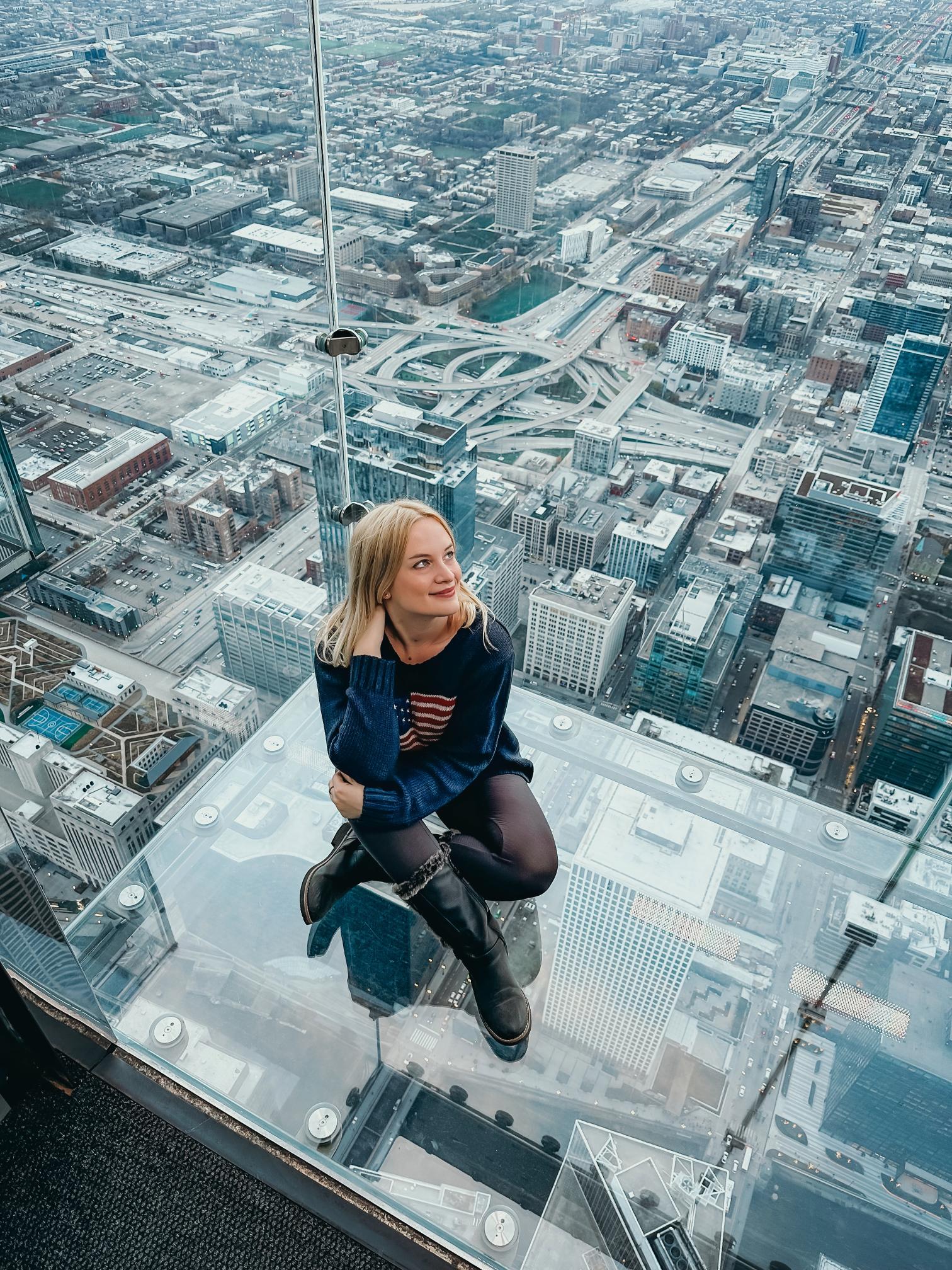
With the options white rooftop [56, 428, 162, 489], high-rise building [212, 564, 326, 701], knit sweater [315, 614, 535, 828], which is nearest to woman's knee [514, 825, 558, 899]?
knit sweater [315, 614, 535, 828]

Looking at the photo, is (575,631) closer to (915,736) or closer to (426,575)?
(915,736)

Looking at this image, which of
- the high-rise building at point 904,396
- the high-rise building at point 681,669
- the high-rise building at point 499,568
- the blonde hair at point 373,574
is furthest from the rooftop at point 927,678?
the blonde hair at point 373,574

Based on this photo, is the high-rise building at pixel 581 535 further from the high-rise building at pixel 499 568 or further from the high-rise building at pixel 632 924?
the high-rise building at pixel 632 924

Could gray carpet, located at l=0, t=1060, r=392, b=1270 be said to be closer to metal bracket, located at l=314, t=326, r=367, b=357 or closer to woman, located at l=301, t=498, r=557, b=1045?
woman, located at l=301, t=498, r=557, b=1045

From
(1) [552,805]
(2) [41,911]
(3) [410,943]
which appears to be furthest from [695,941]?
(2) [41,911]

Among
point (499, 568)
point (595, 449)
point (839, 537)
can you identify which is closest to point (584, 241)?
point (595, 449)

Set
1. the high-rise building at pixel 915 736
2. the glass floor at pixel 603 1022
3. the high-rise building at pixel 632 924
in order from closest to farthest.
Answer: the glass floor at pixel 603 1022, the high-rise building at pixel 632 924, the high-rise building at pixel 915 736
